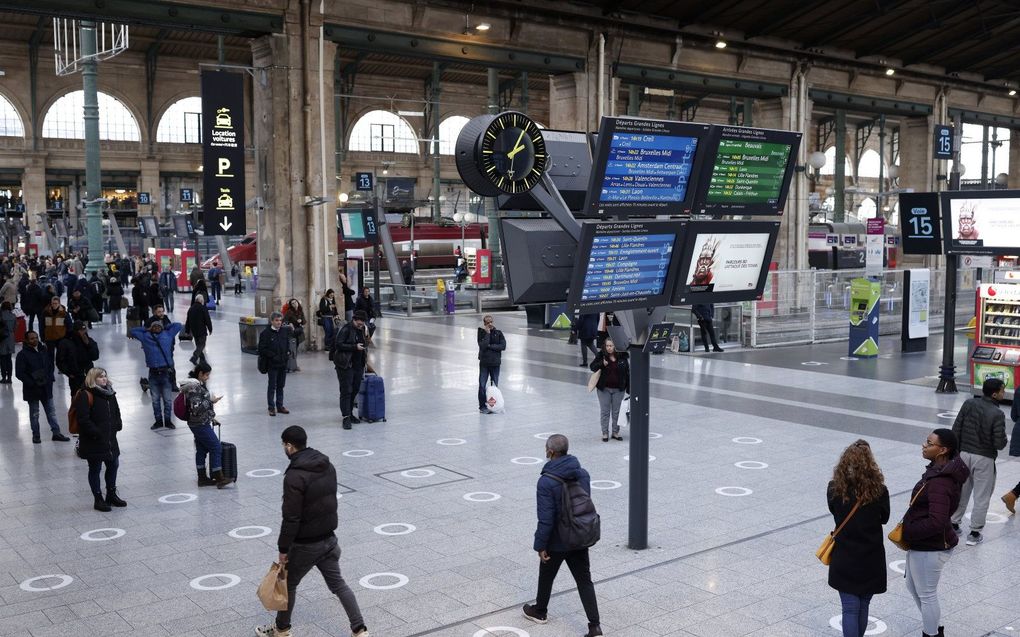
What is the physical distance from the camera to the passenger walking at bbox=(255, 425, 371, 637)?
250 inches

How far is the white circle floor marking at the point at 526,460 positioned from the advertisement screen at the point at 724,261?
4.08 metres

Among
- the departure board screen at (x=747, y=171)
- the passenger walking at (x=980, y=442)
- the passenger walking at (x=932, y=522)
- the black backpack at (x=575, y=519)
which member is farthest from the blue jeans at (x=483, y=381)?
the passenger walking at (x=932, y=522)

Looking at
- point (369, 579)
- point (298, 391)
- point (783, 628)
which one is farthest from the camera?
point (298, 391)

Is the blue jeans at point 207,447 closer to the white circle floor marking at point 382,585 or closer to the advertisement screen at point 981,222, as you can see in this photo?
the white circle floor marking at point 382,585

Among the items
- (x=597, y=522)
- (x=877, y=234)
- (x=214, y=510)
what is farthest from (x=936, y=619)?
(x=877, y=234)

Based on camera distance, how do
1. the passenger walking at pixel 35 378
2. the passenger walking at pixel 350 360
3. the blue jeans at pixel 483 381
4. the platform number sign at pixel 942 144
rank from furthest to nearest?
the platform number sign at pixel 942 144 → the blue jeans at pixel 483 381 → the passenger walking at pixel 350 360 → the passenger walking at pixel 35 378

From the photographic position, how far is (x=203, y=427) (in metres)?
10.8

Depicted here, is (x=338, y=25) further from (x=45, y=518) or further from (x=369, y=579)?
(x=369, y=579)

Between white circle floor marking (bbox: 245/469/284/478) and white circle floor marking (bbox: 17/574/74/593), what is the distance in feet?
11.4

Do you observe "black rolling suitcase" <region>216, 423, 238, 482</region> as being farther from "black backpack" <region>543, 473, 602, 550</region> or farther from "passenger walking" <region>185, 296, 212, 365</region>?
"passenger walking" <region>185, 296, 212, 365</region>

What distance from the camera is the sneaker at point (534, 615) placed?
23.4 feet

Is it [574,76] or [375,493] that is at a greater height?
[574,76]

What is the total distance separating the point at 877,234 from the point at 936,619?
27.2 meters

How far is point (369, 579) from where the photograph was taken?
809 centimetres
